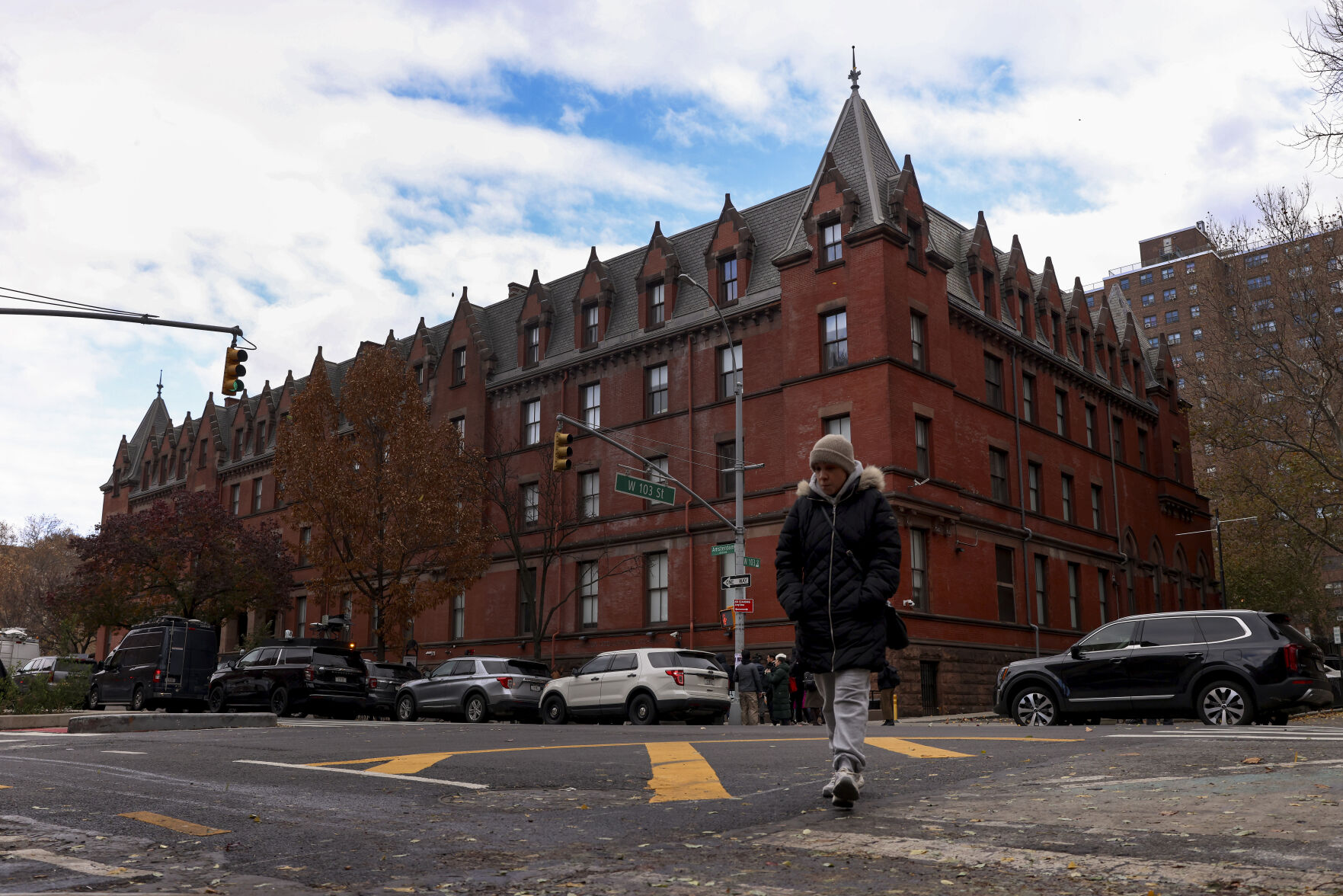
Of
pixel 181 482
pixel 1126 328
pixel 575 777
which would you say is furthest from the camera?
pixel 181 482

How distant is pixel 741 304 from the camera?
36.5m

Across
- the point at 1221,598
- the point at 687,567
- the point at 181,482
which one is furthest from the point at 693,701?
the point at 181,482

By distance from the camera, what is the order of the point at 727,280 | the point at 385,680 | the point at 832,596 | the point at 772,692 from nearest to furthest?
1. the point at 832,596
2. the point at 772,692
3. the point at 385,680
4. the point at 727,280

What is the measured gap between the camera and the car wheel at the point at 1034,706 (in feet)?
54.7

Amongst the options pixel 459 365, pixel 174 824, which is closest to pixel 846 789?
pixel 174 824

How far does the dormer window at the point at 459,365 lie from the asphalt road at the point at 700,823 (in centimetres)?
3724

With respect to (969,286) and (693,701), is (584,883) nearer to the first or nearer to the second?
(693,701)

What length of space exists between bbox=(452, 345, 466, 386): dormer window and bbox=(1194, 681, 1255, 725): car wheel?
35.5 m

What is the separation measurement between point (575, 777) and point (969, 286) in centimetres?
3336

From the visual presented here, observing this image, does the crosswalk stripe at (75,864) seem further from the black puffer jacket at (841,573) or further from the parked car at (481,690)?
the parked car at (481,690)

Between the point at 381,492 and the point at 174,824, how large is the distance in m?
29.9

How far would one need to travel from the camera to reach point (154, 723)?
17.7 metres

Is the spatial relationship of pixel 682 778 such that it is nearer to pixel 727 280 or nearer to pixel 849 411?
pixel 849 411

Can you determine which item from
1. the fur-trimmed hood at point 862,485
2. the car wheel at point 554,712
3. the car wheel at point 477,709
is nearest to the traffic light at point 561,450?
the car wheel at point 554,712
